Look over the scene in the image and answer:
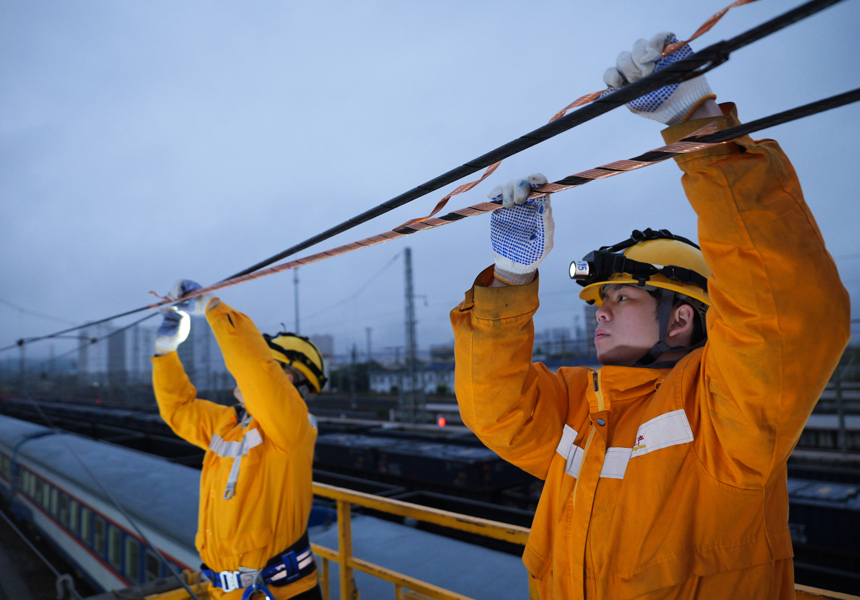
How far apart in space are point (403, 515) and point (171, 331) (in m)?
2.20

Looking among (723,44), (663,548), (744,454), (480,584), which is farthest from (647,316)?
(480,584)

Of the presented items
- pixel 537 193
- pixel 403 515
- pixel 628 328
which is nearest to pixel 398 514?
pixel 403 515

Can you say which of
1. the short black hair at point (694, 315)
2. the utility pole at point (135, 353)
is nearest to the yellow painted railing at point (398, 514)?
the short black hair at point (694, 315)

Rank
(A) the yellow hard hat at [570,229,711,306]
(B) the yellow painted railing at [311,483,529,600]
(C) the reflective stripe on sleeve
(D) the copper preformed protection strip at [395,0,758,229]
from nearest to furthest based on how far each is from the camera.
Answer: (D) the copper preformed protection strip at [395,0,758,229] → (A) the yellow hard hat at [570,229,711,306] → (B) the yellow painted railing at [311,483,529,600] → (C) the reflective stripe on sleeve

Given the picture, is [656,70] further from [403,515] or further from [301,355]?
[301,355]

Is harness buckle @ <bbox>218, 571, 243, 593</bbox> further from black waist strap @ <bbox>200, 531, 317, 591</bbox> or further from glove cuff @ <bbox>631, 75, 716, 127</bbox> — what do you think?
glove cuff @ <bbox>631, 75, 716, 127</bbox>

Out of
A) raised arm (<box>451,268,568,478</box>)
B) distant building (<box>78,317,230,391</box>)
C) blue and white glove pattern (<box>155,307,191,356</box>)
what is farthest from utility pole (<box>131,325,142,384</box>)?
raised arm (<box>451,268,568,478</box>)

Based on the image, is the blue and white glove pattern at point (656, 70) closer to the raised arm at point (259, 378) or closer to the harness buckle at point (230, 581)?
the raised arm at point (259, 378)

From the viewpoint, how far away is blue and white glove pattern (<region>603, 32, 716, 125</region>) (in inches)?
43.4

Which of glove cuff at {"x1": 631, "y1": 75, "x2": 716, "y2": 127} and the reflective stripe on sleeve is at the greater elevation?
glove cuff at {"x1": 631, "y1": 75, "x2": 716, "y2": 127}

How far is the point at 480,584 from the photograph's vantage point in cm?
388

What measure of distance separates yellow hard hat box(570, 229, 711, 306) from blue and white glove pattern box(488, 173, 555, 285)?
0.30m

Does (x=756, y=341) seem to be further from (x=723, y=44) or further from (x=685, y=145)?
(x=723, y=44)

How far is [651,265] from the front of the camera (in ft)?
5.30
